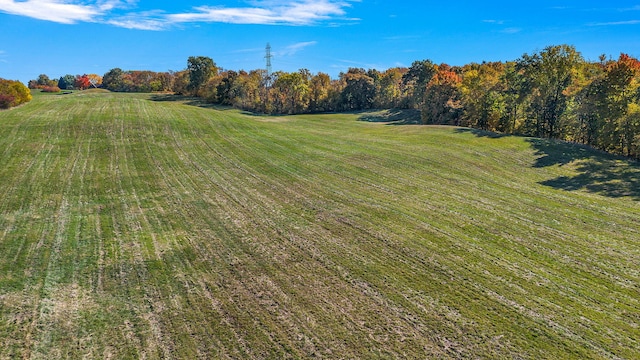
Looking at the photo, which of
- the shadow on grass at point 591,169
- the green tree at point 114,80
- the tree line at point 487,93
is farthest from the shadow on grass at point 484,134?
the green tree at point 114,80

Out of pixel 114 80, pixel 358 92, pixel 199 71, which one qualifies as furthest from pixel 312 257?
pixel 114 80

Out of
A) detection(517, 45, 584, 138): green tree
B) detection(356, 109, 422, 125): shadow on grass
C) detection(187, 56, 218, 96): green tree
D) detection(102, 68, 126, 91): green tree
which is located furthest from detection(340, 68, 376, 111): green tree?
detection(102, 68, 126, 91): green tree

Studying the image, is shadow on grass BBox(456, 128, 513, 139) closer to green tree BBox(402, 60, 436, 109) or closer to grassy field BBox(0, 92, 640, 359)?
grassy field BBox(0, 92, 640, 359)

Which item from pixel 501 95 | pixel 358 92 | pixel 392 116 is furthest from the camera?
pixel 358 92

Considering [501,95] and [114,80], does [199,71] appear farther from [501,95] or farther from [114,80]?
[501,95]

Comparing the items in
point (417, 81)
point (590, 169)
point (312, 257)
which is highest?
point (417, 81)

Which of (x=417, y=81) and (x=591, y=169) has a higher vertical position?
(x=417, y=81)

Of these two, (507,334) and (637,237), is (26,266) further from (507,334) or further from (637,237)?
(637,237)
